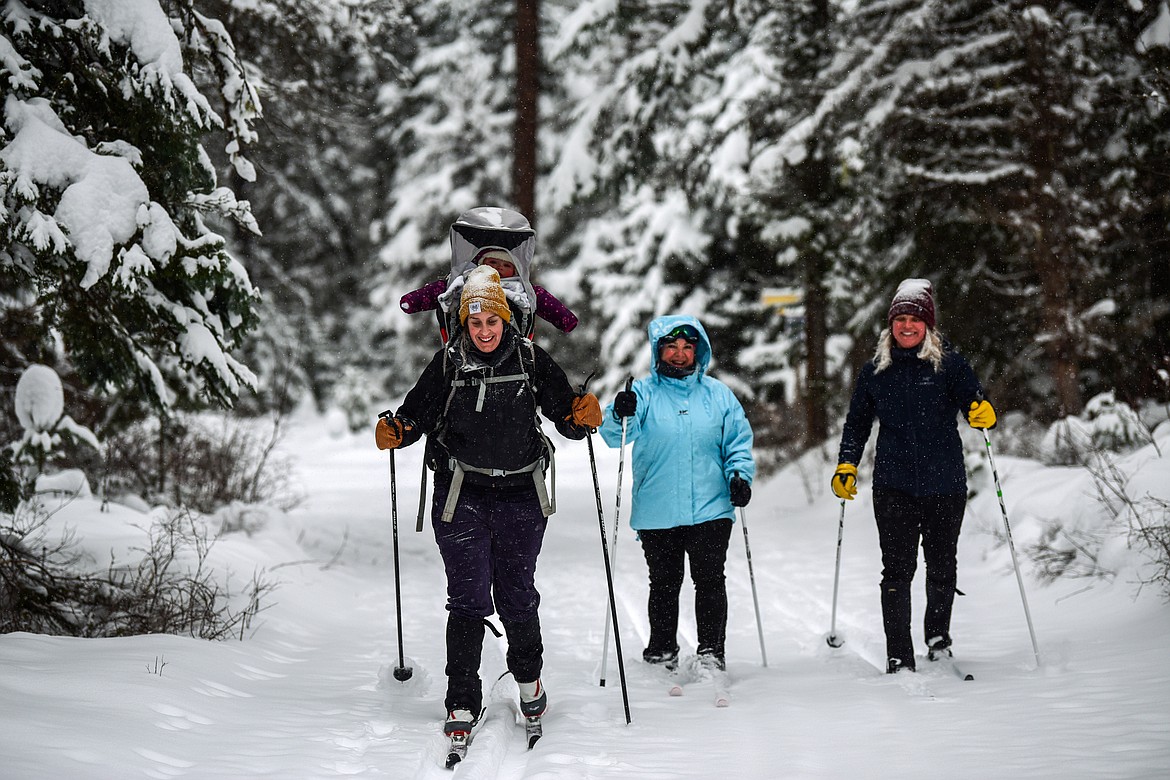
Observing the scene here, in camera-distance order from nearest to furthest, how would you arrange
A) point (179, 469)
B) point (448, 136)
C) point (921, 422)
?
point (921, 422)
point (179, 469)
point (448, 136)

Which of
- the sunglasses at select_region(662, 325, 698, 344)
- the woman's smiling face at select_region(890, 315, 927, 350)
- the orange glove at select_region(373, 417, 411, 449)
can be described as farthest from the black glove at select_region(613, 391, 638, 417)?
the woman's smiling face at select_region(890, 315, 927, 350)

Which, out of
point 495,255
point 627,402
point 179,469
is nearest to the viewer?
point 627,402

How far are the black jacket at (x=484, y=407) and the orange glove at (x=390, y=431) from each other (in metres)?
0.05

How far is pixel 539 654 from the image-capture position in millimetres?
4613

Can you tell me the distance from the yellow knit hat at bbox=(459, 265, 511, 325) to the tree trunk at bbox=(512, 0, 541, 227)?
7890 millimetres

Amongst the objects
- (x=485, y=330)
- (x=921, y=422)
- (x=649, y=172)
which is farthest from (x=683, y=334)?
(x=649, y=172)

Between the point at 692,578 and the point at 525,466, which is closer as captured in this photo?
the point at 525,466

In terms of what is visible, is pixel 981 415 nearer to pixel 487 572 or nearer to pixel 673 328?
pixel 673 328

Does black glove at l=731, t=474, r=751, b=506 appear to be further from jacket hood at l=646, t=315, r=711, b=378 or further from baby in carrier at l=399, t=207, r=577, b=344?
baby in carrier at l=399, t=207, r=577, b=344

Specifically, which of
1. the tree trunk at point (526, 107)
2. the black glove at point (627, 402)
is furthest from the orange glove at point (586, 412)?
the tree trunk at point (526, 107)

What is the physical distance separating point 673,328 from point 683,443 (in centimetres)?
70

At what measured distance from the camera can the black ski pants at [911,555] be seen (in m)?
5.41

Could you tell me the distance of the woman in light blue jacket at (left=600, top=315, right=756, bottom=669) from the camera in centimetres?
555

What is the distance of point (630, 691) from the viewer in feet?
17.5
